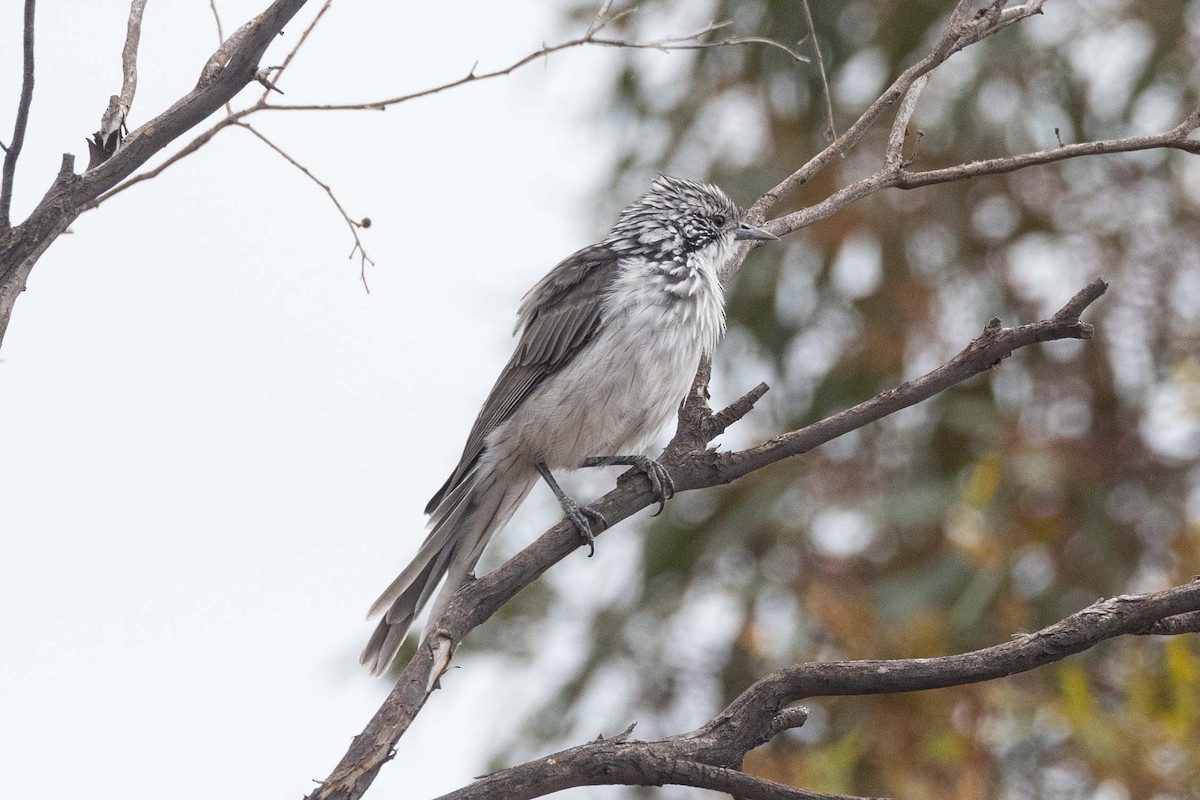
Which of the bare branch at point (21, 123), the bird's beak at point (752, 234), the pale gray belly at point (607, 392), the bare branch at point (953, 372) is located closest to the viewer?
the bare branch at point (21, 123)

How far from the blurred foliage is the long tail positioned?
98.8 inches

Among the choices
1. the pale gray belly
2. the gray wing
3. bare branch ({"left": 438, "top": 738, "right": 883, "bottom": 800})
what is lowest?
bare branch ({"left": 438, "top": 738, "right": 883, "bottom": 800})

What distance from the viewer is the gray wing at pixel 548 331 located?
490cm

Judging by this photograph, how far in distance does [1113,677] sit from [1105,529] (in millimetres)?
879

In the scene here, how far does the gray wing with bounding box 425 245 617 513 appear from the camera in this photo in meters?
4.90

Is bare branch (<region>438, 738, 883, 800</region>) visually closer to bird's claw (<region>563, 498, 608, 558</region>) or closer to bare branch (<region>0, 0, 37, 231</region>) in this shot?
bird's claw (<region>563, 498, 608, 558</region>)

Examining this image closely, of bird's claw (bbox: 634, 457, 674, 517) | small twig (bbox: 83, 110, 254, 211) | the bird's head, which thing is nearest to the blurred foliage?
the bird's head

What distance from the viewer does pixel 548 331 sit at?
16.4 ft

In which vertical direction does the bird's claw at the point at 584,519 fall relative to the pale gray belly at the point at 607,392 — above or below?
below

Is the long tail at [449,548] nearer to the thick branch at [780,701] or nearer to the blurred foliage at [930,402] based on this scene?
the thick branch at [780,701]

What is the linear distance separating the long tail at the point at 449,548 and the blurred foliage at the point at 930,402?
2509mm

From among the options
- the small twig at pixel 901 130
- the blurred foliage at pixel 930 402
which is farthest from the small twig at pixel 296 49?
the blurred foliage at pixel 930 402

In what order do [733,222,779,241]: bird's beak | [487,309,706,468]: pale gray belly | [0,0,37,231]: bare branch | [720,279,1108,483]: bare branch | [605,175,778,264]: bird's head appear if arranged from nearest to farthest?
[0,0,37,231]: bare branch, [720,279,1108,483]: bare branch, [733,222,779,241]: bird's beak, [487,309,706,468]: pale gray belly, [605,175,778,264]: bird's head

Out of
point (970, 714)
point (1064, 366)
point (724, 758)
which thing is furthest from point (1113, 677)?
point (724, 758)
